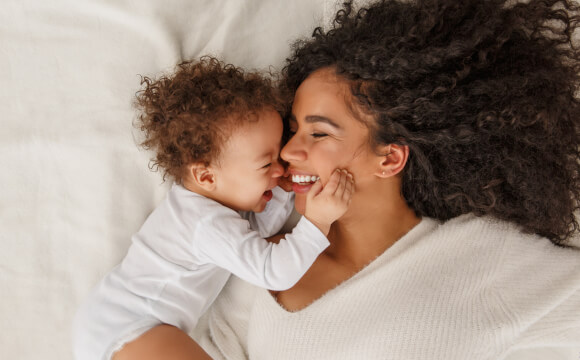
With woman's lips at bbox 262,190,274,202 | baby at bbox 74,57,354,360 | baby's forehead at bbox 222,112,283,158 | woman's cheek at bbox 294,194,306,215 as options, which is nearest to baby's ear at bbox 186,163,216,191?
baby at bbox 74,57,354,360

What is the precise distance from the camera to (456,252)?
180 cm

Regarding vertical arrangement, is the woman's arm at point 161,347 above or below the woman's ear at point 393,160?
below

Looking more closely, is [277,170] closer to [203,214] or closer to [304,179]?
[304,179]

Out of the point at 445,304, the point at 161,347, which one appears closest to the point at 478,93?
the point at 445,304

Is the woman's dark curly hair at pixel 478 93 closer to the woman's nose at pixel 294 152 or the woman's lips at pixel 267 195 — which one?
the woman's nose at pixel 294 152

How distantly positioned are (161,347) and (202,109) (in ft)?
2.97

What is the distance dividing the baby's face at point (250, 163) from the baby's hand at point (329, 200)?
200 mm

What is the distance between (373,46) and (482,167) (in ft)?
2.10

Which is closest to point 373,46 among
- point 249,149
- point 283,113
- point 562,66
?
point 283,113

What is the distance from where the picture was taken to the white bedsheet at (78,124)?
2.10 m

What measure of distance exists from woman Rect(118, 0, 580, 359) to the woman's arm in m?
0.30

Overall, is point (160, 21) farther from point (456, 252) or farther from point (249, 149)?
point (456, 252)

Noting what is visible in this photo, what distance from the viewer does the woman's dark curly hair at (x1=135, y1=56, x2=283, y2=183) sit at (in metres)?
1.74

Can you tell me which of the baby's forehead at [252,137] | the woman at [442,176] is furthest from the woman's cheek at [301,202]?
the baby's forehead at [252,137]
